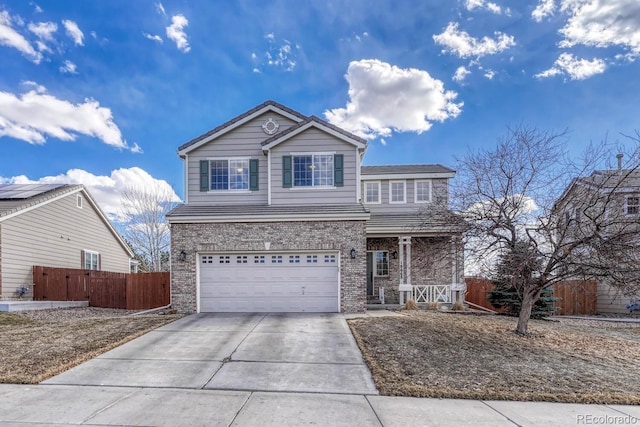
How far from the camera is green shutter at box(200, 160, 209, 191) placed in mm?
13594

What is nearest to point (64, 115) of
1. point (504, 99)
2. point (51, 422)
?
point (51, 422)

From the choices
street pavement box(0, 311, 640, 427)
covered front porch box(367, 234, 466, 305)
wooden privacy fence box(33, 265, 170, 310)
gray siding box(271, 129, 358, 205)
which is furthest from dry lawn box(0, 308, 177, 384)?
covered front porch box(367, 234, 466, 305)

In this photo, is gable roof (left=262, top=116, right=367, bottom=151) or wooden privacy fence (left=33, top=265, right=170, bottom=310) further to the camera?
wooden privacy fence (left=33, top=265, right=170, bottom=310)

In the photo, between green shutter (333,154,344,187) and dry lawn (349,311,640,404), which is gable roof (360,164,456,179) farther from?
dry lawn (349,311,640,404)

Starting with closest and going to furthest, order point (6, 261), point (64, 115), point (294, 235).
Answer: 1. point (294, 235)
2. point (6, 261)
3. point (64, 115)

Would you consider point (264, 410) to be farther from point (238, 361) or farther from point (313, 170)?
point (313, 170)

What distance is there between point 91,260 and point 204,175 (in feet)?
35.6

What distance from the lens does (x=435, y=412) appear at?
15.6 feet

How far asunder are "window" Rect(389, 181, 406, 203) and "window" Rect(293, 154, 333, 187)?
16.2 ft

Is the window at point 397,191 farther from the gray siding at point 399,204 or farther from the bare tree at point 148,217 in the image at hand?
the bare tree at point 148,217

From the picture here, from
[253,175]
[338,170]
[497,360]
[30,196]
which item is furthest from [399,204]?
[30,196]

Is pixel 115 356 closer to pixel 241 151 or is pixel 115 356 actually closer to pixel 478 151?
pixel 241 151

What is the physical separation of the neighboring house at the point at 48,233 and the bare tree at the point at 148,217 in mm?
5521

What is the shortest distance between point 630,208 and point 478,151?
3813 millimetres
